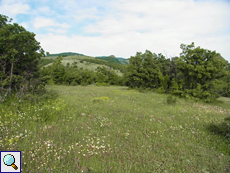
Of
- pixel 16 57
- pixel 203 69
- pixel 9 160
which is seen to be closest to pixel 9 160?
pixel 9 160

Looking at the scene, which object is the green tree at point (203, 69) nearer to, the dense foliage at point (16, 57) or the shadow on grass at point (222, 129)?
the shadow on grass at point (222, 129)

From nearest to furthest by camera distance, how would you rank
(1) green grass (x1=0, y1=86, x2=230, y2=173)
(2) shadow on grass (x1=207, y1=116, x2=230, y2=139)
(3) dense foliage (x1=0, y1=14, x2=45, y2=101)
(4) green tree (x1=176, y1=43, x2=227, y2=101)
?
(1) green grass (x1=0, y1=86, x2=230, y2=173) → (2) shadow on grass (x1=207, y1=116, x2=230, y2=139) → (3) dense foliage (x1=0, y1=14, x2=45, y2=101) → (4) green tree (x1=176, y1=43, x2=227, y2=101)

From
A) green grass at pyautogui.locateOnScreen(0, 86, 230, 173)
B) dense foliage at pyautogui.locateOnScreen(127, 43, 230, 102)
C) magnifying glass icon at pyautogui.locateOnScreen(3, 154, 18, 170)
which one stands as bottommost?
green grass at pyautogui.locateOnScreen(0, 86, 230, 173)

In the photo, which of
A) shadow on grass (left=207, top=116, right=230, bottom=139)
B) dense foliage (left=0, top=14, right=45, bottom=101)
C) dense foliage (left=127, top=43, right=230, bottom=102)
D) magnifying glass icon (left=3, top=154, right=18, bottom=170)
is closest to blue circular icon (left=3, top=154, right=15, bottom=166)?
magnifying glass icon (left=3, top=154, right=18, bottom=170)

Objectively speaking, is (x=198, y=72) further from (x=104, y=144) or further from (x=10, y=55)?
(x=10, y=55)

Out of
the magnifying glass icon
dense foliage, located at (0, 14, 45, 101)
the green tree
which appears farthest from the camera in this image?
the green tree

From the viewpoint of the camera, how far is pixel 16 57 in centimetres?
1125

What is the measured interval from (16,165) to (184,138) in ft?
22.8

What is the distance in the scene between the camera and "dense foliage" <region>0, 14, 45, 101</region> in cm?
1033

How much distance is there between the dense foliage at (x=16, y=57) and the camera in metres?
10.3

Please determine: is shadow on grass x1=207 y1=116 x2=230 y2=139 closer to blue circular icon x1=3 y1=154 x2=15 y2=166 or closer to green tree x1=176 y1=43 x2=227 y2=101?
blue circular icon x1=3 y1=154 x2=15 y2=166

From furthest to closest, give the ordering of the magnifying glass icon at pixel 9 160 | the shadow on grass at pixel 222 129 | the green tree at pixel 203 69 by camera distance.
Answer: the green tree at pixel 203 69 < the shadow on grass at pixel 222 129 < the magnifying glass icon at pixel 9 160

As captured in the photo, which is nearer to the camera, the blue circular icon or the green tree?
the blue circular icon

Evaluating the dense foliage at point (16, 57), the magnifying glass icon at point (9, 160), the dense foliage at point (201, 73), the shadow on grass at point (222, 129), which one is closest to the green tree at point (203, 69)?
the dense foliage at point (201, 73)
